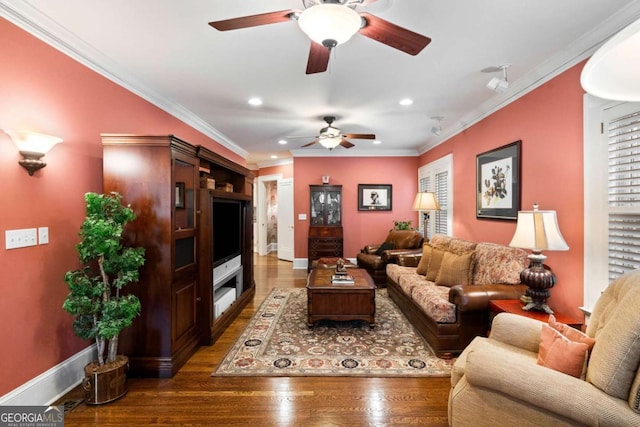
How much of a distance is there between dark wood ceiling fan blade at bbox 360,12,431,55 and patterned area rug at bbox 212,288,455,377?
245cm

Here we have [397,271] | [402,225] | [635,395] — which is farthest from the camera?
[402,225]

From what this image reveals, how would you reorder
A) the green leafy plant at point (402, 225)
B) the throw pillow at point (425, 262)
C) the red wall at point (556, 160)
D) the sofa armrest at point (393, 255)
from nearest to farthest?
the red wall at point (556, 160), the throw pillow at point (425, 262), the sofa armrest at point (393, 255), the green leafy plant at point (402, 225)

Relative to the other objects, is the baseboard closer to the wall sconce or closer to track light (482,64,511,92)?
the wall sconce

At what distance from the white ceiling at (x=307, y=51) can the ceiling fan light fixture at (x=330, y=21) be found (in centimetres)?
58

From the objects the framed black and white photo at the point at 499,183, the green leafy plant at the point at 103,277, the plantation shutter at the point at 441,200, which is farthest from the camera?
the plantation shutter at the point at 441,200

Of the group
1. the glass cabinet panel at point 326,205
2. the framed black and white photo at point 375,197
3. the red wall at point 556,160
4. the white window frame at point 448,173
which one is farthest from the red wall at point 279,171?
the red wall at point 556,160

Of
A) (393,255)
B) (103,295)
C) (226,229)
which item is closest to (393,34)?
(103,295)

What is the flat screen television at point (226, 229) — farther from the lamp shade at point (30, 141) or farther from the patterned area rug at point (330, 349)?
the lamp shade at point (30, 141)

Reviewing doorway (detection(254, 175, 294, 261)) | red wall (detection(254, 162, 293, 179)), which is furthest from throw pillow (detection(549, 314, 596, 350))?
red wall (detection(254, 162, 293, 179))

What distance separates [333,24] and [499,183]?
9.64 ft

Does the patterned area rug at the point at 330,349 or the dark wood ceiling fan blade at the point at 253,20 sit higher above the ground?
the dark wood ceiling fan blade at the point at 253,20

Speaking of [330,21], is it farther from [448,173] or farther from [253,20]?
[448,173]

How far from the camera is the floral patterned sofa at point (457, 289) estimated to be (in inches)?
106

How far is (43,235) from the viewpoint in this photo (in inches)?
83.2
